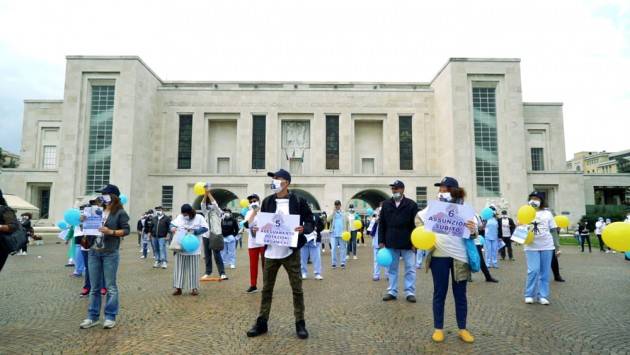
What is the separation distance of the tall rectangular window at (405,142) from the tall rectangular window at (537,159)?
16.0 meters

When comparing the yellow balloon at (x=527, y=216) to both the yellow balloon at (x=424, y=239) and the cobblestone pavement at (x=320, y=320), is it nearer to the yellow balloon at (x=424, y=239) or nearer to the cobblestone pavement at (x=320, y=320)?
the cobblestone pavement at (x=320, y=320)

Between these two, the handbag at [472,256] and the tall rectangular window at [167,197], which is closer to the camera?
the handbag at [472,256]

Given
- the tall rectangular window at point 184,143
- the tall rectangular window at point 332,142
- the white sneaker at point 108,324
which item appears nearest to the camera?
the white sneaker at point 108,324

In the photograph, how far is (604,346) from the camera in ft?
15.7

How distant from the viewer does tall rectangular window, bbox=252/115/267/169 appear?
141ft

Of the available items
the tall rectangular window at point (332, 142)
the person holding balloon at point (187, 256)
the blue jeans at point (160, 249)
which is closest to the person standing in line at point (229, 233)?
the blue jeans at point (160, 249)

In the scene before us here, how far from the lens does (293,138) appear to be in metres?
44.8

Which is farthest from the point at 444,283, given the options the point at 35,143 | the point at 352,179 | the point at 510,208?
the point at 35,143

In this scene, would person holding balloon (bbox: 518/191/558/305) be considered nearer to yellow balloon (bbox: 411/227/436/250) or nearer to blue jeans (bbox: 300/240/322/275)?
yellow balloon (bbox: 411/227/436/250)

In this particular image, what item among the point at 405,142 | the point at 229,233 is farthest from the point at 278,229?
the point at 405,142

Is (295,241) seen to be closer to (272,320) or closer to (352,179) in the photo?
(272,320)

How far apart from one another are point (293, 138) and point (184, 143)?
12.1 meters

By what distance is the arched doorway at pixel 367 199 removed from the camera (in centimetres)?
4200

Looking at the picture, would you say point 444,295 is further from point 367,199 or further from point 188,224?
point 367,199
